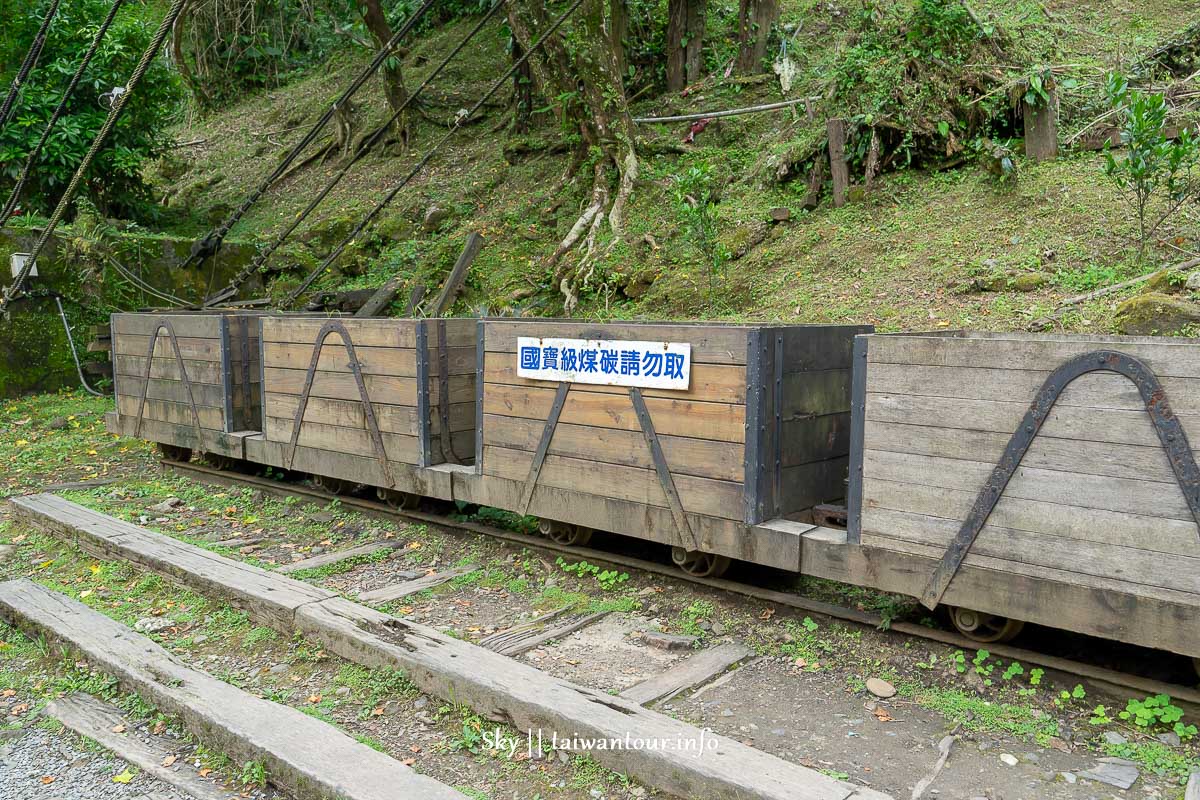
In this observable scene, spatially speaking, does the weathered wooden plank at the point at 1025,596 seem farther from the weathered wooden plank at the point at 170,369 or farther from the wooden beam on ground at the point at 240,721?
the weathered wooden plank at the point at 170,369

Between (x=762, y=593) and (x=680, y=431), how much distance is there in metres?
1.02

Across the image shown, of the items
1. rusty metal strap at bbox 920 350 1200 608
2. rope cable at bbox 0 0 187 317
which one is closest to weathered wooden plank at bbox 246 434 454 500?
rope cable at bbox 0 0 187 317

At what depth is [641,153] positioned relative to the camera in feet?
47.3

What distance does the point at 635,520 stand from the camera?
5359mm

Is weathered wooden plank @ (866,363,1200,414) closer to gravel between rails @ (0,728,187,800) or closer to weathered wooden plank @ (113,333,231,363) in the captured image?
gravel between rails @ (0,728,187,800)

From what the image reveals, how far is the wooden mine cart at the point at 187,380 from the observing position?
8336mm

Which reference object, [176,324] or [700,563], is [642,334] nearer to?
[700,563]

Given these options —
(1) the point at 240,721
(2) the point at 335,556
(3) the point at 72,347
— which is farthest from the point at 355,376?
(3) the point at 72,347

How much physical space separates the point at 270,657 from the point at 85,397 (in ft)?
34.8

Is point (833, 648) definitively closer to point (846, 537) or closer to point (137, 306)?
point (846, 537)

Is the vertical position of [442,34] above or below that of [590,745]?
above

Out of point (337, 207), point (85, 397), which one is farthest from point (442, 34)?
point (85, 397)

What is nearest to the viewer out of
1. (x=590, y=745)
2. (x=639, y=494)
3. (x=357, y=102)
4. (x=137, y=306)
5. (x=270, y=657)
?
(x=590, y=745)

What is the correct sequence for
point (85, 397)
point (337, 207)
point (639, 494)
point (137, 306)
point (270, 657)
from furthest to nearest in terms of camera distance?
point (337, 207), point (137, 306), point (85, 397), point (639, 494), point (270, 657)
